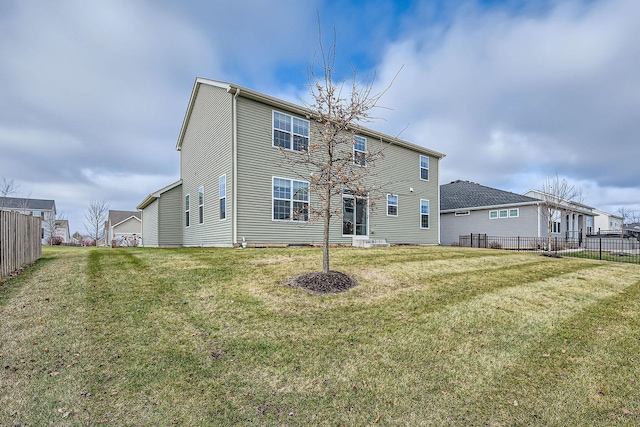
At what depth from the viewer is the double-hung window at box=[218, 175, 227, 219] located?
Answer: 1289 cm

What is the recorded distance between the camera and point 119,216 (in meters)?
44.2

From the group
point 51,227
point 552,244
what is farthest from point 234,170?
point 51,227

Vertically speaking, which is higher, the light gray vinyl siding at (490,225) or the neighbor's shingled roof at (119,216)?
the neighbor's shingled roof at (119,216)

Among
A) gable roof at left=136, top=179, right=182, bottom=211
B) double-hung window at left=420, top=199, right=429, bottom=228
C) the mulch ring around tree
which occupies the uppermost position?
gable roof at left=136, top=179, right=182, bottom=211

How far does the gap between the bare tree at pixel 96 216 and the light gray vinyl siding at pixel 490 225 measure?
40064 mm

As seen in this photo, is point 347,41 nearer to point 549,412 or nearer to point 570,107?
point 549,412

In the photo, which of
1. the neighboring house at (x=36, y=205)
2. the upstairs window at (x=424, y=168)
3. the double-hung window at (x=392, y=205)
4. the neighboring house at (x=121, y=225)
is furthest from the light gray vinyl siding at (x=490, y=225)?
the neighboring house at (x=36, y=205)

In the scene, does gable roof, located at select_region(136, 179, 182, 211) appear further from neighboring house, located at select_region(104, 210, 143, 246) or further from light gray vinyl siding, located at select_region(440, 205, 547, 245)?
neighboring house, located at select_region(104, 210, 143, 246)

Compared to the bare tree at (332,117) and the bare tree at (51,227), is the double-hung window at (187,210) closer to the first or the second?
the bare tree at (51,227)

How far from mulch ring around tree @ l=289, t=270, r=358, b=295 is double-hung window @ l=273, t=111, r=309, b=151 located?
772 centimetres

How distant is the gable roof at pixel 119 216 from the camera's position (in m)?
43.0

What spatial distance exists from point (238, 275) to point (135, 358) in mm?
3467

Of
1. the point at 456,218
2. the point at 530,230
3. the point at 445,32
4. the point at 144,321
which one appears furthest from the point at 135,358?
the point at 456,218

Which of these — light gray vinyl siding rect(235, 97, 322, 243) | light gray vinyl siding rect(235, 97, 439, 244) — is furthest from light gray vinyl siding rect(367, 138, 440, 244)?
light gray vinyl siding rect(235, 97, 322, 243)
